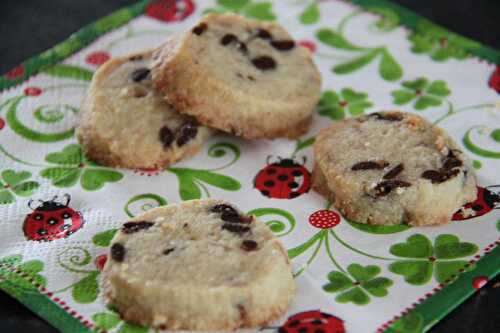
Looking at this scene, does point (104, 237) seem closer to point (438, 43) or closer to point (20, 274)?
point (20, 274)

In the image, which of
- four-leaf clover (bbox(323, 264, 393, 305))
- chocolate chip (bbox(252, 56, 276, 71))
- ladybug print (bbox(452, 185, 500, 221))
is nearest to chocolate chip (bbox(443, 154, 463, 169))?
ladybug print (bbox(452, 185, 500, 221))

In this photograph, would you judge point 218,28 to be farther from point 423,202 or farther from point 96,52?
point 423,202

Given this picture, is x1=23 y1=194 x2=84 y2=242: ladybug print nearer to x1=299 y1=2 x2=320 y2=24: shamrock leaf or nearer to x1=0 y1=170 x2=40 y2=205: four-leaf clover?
x1=0 y1=170 x2=40 y2=205: four-leaf clover

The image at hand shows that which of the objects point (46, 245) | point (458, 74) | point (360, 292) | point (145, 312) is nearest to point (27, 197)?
point (46, 245)

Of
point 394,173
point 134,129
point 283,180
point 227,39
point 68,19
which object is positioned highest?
point 227,39

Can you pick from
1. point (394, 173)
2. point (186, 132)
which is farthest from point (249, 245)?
point (186, 132)

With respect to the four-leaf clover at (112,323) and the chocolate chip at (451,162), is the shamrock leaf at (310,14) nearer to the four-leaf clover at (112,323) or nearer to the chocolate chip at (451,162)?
the chocolate chip at (451,162)
